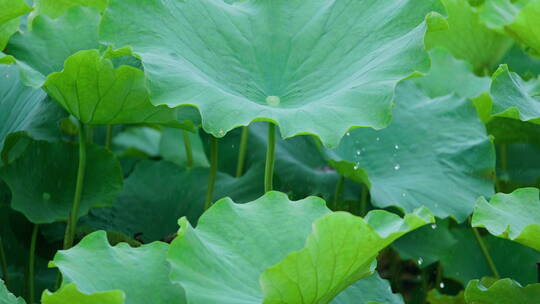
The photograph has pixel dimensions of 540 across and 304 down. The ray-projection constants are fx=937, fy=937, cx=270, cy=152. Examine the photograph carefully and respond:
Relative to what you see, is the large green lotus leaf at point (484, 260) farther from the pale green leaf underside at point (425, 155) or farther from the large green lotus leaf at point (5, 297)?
the large green lotus leaf at point (5, 297)

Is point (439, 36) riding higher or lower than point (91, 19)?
lower

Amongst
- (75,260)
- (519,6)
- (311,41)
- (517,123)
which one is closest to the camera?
(75,260)

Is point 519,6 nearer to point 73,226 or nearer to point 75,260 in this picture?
point 73,226

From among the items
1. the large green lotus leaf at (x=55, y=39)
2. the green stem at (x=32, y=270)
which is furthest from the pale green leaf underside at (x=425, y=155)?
the green stem at (x=32, y=270)

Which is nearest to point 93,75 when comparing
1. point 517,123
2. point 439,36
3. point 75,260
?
point 75,260

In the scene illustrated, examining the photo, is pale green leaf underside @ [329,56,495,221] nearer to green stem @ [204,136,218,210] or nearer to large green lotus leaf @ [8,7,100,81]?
green stem @ [204,136,218,210]

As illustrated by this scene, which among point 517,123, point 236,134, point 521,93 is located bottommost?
point 236,134

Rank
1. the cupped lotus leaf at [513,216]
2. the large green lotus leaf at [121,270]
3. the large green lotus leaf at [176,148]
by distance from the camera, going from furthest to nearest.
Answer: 1. the large green lotus leaf at [176,148]
2. the cupped lotus leaf at [513,216]
3. the large green lotus leaf at [121,270]
